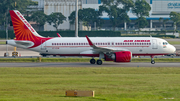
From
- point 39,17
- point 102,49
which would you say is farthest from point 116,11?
point 102,49

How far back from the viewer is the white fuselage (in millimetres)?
40500

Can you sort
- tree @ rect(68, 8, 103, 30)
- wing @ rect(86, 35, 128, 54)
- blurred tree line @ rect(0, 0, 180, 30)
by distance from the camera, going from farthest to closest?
tree @ rect(68, 8, 103, 30) < blurred tree line @ rect(0, 0, 180, 30) < wing @ rect(86, 35, 128, 54)

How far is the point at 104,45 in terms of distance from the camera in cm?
4075

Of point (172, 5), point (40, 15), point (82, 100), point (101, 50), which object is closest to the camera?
point (82, 100)

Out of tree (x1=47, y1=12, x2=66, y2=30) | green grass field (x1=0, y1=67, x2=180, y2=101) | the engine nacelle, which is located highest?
tree (x1=47, y1=12, x2=66, y2=30)

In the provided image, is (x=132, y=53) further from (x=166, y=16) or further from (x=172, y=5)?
(x=172, y=5)

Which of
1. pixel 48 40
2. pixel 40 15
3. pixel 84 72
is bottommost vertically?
A: pixel 84 72

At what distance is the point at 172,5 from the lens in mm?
172375

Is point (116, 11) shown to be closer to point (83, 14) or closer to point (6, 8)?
point (83, 14)

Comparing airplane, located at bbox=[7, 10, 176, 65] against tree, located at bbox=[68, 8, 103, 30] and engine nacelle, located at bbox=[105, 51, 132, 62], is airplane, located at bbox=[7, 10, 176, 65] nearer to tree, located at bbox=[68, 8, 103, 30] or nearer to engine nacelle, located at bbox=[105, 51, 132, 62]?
engine nacelle, located at bbox=[105, 51, 132, 62]

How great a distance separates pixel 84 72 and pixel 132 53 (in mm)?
12181

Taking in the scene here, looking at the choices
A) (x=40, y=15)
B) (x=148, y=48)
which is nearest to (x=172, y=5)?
(x=40, y=15)

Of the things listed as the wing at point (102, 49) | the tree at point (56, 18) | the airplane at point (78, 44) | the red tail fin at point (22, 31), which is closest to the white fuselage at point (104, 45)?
the airplane at point (78, 44)

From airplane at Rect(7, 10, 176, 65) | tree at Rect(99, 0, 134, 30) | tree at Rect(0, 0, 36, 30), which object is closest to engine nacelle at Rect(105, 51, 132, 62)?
airplane at Rect(7, 10, 176, 65)
